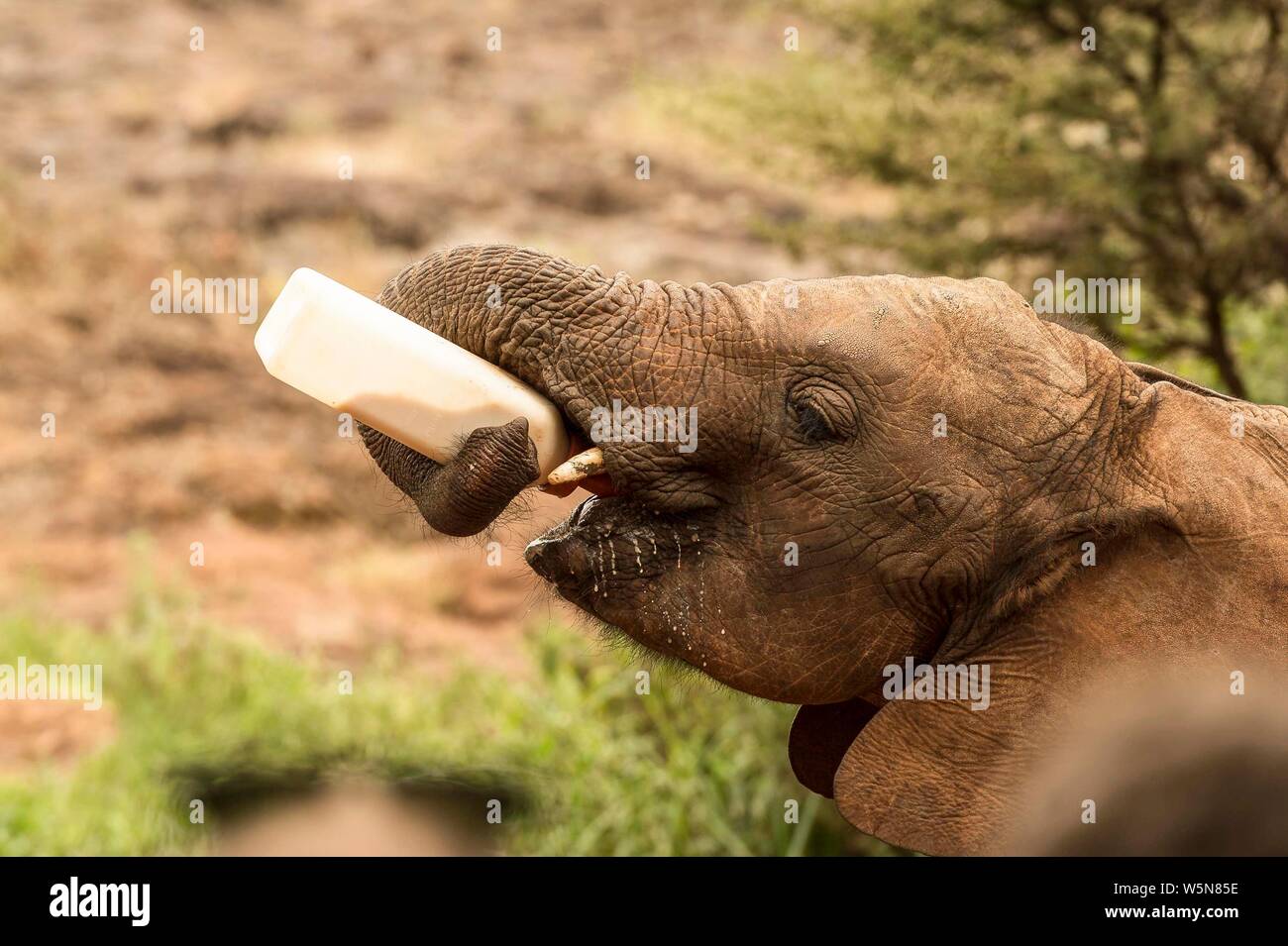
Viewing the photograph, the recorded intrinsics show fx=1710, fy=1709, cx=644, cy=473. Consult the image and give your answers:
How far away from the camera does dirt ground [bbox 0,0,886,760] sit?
43.6 feet

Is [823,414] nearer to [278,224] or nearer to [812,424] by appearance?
[812,424]

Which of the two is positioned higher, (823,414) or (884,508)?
(823,414)

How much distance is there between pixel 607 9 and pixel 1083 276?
11895 mm

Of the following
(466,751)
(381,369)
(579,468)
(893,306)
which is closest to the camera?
(381,369)

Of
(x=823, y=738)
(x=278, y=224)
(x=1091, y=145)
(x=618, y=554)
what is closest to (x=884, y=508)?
(x=618, y=554)

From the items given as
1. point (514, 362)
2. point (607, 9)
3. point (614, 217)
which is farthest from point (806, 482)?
point (607, 9)

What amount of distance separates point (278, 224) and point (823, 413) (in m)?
13.0

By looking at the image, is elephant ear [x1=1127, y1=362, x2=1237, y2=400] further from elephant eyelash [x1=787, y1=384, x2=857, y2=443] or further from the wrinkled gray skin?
elephant eyelash [x1=787, y1=384, x2=857, y2=443]

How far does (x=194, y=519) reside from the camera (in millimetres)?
13836

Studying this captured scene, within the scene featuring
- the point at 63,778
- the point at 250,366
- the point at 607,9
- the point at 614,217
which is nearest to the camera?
the point at 63,778

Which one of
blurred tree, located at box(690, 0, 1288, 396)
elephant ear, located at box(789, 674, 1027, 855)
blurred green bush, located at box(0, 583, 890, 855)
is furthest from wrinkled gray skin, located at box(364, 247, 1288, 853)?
blurred tree, located at box(690, 0, 1288, 396)

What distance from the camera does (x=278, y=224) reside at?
15883mm

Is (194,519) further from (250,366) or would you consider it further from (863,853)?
(863,853)

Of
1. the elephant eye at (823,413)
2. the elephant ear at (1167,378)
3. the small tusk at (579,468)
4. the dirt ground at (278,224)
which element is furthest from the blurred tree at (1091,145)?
the small tusk at (579,468)
